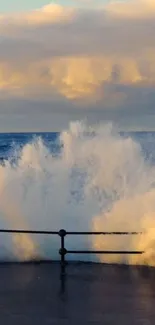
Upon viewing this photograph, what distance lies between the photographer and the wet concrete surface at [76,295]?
7.16 m

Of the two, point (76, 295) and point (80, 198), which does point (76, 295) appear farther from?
point (80, 198)

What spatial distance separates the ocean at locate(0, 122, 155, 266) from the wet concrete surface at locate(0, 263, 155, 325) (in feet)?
2.64

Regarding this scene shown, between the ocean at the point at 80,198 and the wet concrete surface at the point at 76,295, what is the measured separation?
0.80m

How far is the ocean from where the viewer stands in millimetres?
11227

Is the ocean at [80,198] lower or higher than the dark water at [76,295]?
higher

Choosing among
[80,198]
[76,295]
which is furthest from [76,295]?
[80,198]

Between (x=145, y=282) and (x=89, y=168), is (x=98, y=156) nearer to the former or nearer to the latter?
(x=89, y=168)

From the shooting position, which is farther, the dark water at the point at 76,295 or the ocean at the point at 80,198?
the ocean at the point at 80,198

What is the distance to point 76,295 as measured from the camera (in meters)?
8.21

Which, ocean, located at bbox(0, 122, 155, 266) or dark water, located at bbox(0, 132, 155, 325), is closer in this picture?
dark water, located at bbox(0, 132, 155, 325)

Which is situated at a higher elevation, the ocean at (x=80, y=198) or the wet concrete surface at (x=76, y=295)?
the ocean at (x=80, y=198)

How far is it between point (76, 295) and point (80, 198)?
7316 mm

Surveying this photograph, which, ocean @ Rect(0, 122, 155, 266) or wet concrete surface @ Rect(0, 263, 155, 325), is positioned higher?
ocean @ Rect(0, 122, 155, 266)

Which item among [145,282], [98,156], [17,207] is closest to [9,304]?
[145,282]
